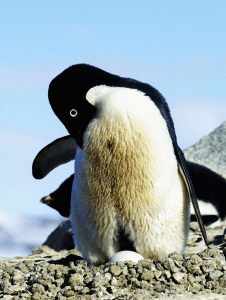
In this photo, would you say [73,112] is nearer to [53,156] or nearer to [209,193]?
[53,156]

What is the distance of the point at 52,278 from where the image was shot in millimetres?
2438

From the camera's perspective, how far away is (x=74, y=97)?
9.37 feet

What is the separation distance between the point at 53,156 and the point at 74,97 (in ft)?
2.75

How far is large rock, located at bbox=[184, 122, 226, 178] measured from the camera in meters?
6.68

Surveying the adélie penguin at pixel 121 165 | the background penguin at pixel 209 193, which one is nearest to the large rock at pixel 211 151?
the background penguin at pixel 209 193

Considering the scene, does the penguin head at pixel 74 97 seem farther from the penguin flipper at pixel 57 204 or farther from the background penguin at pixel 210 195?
the background penguin at pixel 210 195

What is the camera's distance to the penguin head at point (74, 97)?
285 cm

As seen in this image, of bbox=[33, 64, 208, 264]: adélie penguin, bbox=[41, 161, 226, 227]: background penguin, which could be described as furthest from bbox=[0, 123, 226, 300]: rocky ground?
bbox=[41, 161, 226, 227]: background penguin

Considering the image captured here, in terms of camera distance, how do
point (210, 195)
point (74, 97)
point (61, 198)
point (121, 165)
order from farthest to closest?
point (210, 195)
point (61, 198)
point (74, 97)
point (121, 165)

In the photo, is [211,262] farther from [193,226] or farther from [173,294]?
[193,226]

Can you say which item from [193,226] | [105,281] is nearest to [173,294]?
[105,281]

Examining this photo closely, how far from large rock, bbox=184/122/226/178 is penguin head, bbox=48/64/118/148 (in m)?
3.88

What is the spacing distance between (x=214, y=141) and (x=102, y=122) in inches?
186

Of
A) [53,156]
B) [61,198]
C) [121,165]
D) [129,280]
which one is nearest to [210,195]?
[61,198]
